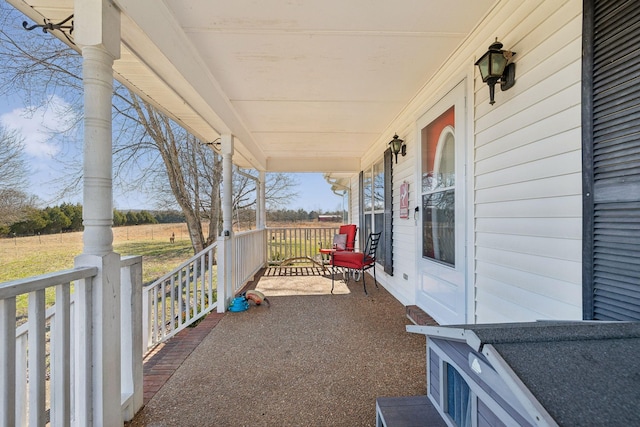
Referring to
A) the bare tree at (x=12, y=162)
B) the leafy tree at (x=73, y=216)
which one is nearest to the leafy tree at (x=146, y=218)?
the leafy tree at (x=73, y=216)

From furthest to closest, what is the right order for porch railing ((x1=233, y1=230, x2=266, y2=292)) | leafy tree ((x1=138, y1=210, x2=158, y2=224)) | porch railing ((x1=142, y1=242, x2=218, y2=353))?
1. leafy tree ((x1=138, y1=210, x2=158, y2=224))
2. porch railing ((x1=233, y1=230, x2=266, y2=292))
3. porch railing ((x1=142, y1=242, x2=218, y2=353))

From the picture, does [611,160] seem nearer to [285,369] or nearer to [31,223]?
[285,369]

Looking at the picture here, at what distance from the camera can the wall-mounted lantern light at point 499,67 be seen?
1940 mm

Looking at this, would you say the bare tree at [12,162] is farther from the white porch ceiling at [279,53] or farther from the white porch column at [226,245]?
the white porch column at [226,245]

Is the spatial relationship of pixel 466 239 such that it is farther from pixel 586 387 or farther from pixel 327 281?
pixel 327 281

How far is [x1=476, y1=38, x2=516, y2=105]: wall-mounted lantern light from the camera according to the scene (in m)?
1.94

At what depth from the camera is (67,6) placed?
1.70 m

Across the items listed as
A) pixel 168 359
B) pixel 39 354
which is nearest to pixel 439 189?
pixel 168 359

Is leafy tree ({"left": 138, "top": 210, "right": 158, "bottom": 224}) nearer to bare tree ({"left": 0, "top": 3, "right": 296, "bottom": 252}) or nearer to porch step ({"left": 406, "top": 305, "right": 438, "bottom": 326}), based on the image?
bare tree ({"left": 0, "top": 3, "right": 296, "bottom": 252})

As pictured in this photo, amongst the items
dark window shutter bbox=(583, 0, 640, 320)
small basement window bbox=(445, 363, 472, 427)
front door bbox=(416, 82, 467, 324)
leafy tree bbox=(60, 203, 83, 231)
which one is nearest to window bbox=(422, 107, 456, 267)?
front door bbox=(416, 82, 467, 324)

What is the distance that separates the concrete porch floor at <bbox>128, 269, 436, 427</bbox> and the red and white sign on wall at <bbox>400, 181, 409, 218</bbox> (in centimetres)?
128

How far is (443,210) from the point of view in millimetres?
2936

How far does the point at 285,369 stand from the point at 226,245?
78.2 inches

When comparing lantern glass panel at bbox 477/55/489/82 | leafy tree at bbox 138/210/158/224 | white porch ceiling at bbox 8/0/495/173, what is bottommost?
leafy tree at bbox 138/210/158/224
